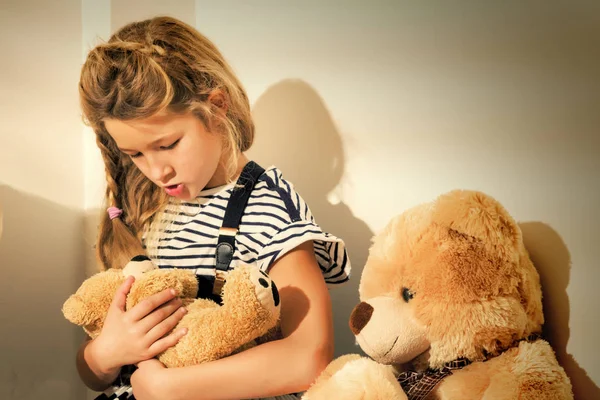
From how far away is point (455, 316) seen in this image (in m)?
0.60

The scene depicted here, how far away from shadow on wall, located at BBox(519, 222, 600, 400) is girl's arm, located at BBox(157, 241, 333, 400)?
0.89 ft

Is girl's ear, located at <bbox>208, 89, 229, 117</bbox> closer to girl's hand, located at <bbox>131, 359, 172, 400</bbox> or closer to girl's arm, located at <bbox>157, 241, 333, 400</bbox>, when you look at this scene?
girl's arm, located at <bbox>157, 241, 333, 400</bbox>

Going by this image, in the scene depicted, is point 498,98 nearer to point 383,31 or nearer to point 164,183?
point 383,31

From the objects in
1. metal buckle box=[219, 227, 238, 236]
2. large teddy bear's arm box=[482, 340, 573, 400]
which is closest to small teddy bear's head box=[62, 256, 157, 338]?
metal buckle box=[219, 227, 238, 236]

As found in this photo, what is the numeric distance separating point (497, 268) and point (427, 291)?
0.08 metres

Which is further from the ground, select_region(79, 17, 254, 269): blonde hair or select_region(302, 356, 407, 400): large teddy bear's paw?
→ select_region(79, 17, 254, 269): blonde hair

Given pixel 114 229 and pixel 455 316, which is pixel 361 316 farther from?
pixel 114 229

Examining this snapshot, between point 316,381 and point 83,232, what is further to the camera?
point 83,232

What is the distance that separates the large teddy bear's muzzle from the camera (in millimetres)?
616

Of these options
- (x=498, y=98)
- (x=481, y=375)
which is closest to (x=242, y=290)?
(x=481, y=375)

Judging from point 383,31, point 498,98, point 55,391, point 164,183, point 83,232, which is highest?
point 383,31

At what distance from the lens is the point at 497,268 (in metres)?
0.60

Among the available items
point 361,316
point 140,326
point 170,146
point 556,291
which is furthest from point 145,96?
point 556,291

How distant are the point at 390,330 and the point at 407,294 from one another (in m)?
0.05
